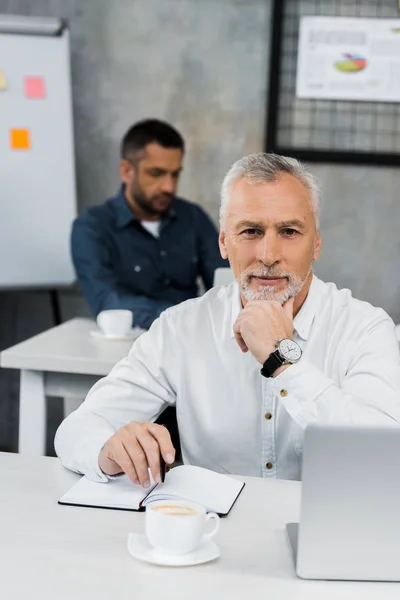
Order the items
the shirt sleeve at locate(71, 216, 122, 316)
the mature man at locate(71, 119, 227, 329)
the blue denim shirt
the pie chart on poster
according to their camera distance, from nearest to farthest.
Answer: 1. the shirt sleeve at locate(71, 216, 122, 316)
2. the blue denim shirt
3. the mature man at locate(71, 119, 227, 329)
4. the pie chart on poster

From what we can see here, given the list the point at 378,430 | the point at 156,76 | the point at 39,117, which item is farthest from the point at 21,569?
the point at 156,76

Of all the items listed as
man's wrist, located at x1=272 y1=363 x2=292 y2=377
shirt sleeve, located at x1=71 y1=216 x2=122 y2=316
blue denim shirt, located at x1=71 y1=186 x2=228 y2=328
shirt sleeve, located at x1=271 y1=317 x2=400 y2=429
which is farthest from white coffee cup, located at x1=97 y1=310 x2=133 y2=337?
man's wrist, located at x1=272 y1=363 x2=292 y2=377

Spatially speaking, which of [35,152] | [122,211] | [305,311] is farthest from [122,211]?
[305,311]

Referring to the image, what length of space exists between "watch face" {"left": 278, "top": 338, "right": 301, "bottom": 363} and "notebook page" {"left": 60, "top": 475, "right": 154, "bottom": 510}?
1.03 feet

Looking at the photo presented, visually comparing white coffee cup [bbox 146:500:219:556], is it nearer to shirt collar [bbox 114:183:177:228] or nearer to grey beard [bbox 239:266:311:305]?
grey beard [bbox 239:266:311:305]

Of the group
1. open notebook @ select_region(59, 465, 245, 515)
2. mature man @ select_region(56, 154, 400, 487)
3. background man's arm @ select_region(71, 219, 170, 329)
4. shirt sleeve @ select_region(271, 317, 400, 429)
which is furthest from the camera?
background man's arm @ select_region(71, 219, 170, 329)

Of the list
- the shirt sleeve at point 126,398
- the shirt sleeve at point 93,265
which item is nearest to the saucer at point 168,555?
the shirt sleeve at point 126,398

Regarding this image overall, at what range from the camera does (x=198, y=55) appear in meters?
3.83

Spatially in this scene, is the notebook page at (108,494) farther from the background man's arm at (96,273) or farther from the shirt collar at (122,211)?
the shirt collar at (122,211)

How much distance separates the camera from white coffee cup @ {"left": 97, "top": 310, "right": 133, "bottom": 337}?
8.46 ft

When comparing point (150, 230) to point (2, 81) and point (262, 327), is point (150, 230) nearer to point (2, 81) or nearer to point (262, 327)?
point (2, 81)

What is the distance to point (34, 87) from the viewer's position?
3.62m

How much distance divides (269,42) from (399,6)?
22.5 inches

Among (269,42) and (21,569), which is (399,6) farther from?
(21,569)
